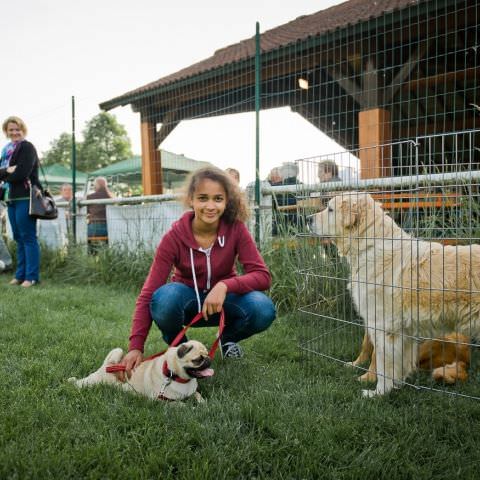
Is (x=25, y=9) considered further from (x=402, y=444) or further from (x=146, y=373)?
(x=402, y=444)

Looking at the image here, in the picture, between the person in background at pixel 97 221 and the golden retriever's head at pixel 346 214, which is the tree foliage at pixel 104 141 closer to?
the person in background at pixel 97 221

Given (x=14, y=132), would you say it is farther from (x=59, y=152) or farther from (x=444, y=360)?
(x=59, y=152)

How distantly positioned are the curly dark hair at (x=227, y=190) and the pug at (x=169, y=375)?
0.90m

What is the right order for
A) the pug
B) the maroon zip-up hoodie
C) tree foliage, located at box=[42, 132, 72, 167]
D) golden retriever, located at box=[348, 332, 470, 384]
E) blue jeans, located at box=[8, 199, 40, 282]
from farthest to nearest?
1. tree foliage, located at box=[42, 132, 72, 167]
2. blue jeans, located at box=[8, 199, 40, 282]
3. the maroon zip-up hoodie
4. golden retriever, located at box=[348, 332, 470, 384]
5. the pug

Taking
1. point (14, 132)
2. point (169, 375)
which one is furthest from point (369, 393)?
point (14, 132)

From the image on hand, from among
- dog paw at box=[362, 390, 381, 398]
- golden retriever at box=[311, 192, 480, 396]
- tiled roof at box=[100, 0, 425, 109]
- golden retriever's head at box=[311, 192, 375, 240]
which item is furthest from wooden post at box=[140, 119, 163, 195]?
dog paw at box=[362, 390, 381, 398]

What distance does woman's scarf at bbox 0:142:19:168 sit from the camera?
5.56 meters

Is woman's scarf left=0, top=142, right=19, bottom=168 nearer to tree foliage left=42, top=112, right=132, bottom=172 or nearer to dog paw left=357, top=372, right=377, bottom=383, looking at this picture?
dog paw left=357, top=372, right=377, bottom=383

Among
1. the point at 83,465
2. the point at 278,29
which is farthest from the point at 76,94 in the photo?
the point at 83,465

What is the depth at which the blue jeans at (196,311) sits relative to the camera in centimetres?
259

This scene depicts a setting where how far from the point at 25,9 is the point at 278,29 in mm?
5060

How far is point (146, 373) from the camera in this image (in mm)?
2314

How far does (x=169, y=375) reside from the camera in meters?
2.21

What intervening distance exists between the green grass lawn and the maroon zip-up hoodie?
0.56 meters
